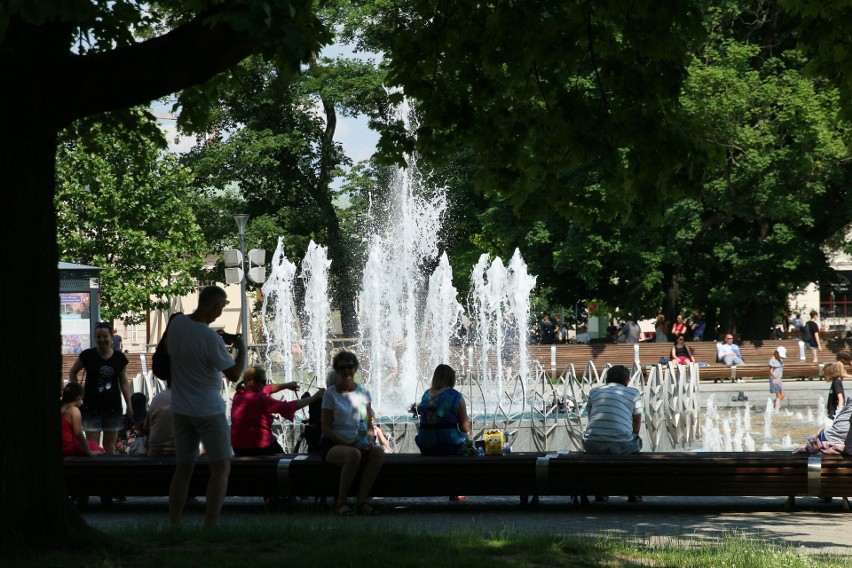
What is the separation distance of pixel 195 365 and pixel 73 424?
143 inches

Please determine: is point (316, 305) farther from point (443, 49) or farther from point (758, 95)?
point (443, 49)

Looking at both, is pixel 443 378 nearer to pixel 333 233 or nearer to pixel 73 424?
pixel 73 424

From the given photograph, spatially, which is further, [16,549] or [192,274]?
[192,274]

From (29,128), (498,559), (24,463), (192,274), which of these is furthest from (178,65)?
(192,274)

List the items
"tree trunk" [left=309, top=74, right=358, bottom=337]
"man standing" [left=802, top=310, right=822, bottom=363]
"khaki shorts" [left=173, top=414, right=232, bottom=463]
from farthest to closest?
"tree trunk" [left=309, top=74, right=358, bottom=337]
"man standing" [left=802, top=310, right=822, bottom=363]
"khaki shorts" [left=173, top=414, right=232, bottom=463]

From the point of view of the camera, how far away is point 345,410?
1061cm

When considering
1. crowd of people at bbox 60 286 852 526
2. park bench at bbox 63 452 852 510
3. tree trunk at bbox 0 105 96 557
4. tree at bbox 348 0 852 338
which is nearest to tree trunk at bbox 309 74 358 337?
tree at bbox 348 0 852 338

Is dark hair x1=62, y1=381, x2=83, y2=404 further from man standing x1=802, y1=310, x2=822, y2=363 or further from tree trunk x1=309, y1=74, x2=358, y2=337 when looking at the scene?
tree trunk x1=309, y1=74, x2=358, y2=337

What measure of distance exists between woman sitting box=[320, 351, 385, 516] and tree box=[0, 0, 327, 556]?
346cm

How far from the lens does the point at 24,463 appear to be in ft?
23.0

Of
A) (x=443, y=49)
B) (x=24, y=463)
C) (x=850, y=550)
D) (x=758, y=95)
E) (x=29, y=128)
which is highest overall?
(x=758, y=95)

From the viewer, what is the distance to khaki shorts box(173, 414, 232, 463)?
8.47 meters

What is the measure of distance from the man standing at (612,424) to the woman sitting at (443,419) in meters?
1.15

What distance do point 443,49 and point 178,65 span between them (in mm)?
3437
